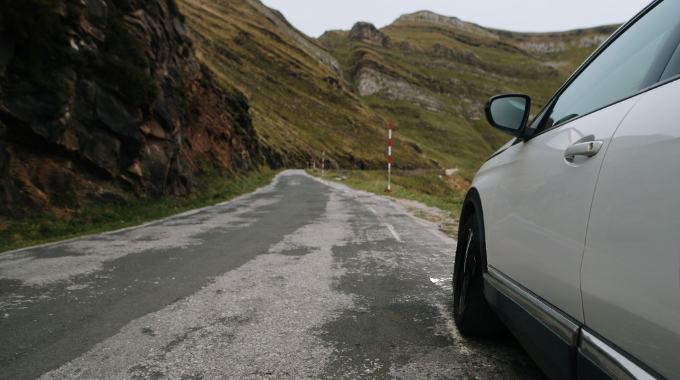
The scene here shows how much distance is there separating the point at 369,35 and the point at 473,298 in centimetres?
19939

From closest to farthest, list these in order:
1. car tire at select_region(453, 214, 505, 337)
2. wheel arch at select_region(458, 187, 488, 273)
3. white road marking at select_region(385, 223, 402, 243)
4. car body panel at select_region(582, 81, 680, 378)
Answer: car body panel at select_region(582, 81, 680, 378), wheel arch at select_region(458, 187, 488, 273), car tire at select_region(453, 214, 505, 337), white road marking at select_region(385, 223, 402, 243)

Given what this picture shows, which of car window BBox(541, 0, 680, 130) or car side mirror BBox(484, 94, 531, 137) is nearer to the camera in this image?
car window BBox(541, 0, 680, 130)

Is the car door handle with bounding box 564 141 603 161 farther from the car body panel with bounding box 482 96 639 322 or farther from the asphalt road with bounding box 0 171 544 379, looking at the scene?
the asphalt road with bounding box 0 171 544 379

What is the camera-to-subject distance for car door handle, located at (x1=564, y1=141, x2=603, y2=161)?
1.61 metres

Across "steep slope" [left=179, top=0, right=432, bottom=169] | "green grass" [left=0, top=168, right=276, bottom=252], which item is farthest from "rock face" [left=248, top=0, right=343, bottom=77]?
"green grass" [left=0, top=168, right=276, bottom=252]

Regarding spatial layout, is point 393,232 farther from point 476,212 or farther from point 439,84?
point 439,84

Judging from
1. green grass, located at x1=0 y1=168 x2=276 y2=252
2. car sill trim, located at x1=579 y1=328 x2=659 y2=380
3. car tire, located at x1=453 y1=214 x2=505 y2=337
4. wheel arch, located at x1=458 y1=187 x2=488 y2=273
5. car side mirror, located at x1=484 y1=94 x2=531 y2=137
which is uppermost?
car side mirror, located at x1=484 y1=94 x2=531 y2=137

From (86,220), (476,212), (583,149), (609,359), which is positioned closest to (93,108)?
(86,220)

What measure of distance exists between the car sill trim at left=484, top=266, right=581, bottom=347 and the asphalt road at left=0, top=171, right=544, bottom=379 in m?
0.58

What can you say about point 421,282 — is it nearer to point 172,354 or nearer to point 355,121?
point 172,354

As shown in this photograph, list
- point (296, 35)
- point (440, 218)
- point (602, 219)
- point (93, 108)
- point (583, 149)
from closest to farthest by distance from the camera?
1. point (602, 219)
2. point (583, 149)
3. point (440, 218)
4. point (93, 108)
5. point (296, 35)

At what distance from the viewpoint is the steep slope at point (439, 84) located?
12288 centimetres

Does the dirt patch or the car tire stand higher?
the car tire

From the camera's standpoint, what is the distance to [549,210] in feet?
6.17
